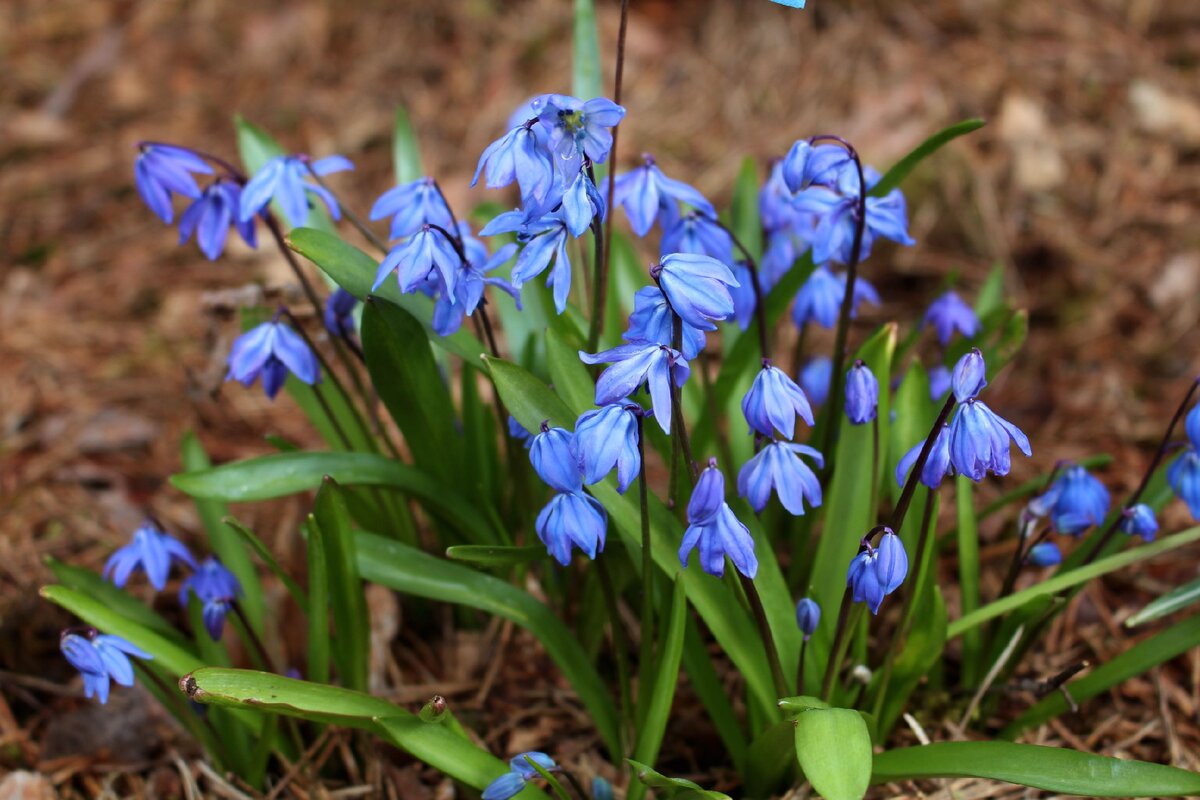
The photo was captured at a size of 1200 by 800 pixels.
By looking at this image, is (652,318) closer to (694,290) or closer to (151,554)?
(694,290)

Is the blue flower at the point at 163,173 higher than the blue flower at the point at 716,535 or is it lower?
higher

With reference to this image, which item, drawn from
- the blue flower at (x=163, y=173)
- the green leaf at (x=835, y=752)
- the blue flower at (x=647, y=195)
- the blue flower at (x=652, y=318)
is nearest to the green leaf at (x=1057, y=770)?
the green leaf at (x=835, y=752)

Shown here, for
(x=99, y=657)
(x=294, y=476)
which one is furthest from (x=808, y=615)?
(x=99, y=657)

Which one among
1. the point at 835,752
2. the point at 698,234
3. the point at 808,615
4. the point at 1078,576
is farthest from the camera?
the point at 698,234

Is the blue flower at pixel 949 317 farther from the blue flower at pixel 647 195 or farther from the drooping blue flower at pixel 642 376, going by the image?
the drooping blue flower at pixel 642 376

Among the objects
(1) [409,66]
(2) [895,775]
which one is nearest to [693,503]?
(2) [895,775]

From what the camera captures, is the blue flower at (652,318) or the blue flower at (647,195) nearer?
the blue flower at (652,318)
